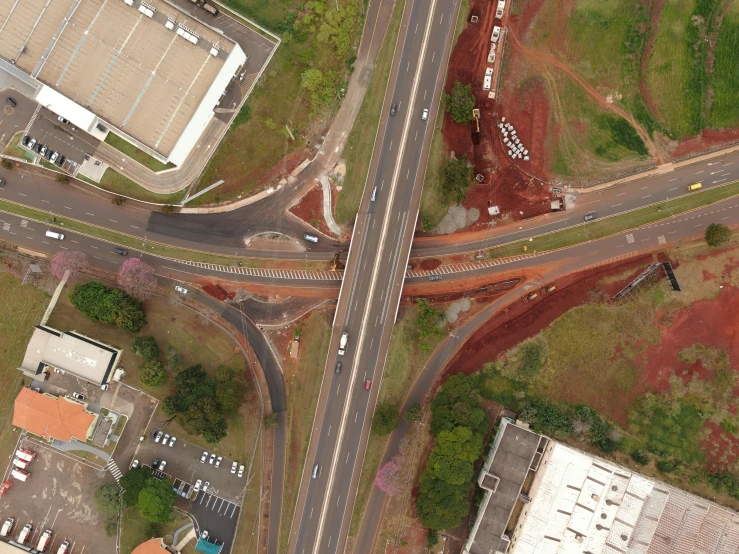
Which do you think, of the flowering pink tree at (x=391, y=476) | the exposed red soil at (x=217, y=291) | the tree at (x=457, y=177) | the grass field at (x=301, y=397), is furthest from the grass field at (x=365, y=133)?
the flowering pink tree at (x=391, y=476)

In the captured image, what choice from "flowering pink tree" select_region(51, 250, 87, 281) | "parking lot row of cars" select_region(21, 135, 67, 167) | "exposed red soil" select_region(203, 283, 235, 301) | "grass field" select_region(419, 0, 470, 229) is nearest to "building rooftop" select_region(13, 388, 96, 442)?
"flowering pink tree" select_region(51, 250, 87, 281)

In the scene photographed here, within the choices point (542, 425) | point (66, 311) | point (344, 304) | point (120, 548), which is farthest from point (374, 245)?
point (120, 548)

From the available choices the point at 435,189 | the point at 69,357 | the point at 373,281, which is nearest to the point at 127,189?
the point at 69,357

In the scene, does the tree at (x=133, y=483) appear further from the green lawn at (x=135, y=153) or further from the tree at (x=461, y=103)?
the tree at (x=461, y=103)

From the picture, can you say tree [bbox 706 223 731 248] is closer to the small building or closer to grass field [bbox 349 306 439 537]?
grass field [bbox 349 306 439 537]

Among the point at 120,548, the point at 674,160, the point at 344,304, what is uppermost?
the point at 674,160

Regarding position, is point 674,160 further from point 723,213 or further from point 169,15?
point 169,15
